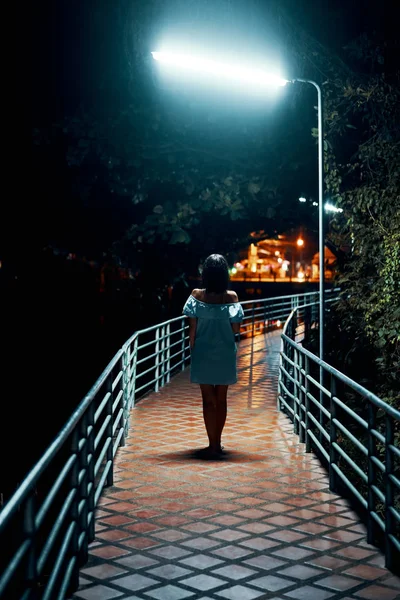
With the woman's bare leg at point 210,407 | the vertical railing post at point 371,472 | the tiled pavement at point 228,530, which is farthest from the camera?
the woman's bare leg at point 210,407

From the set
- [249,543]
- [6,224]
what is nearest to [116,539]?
[249,543]

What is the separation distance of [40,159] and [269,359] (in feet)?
22.9

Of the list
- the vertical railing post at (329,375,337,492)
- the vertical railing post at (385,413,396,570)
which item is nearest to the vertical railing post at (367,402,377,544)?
the vertical railing post at (385,413,396,570)

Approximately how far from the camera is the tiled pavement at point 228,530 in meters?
4.27

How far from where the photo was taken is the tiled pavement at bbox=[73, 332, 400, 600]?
4270 mm

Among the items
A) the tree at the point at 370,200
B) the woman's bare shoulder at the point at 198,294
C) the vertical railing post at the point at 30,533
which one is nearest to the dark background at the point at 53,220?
the tree at the point at 370,200

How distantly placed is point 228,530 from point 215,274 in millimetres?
2617

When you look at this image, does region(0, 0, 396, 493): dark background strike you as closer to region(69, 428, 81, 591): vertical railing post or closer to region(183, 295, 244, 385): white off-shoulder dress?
region(183, 295, 244, 385): white off-shoulder dress

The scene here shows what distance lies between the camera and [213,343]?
287 inches

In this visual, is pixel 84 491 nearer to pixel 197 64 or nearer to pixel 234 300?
pixel 234 300

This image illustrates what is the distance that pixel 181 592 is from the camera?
418 centimetres

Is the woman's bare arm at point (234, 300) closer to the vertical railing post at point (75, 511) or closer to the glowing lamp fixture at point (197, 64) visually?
the vertical railing post at point (75, 511)

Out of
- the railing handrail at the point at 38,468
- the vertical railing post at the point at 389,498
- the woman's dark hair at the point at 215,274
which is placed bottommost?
the vertical railing post at the point at 389,498

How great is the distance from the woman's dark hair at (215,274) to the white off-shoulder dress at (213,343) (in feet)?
0.54
